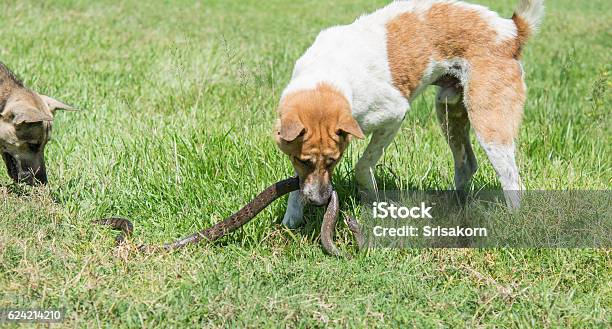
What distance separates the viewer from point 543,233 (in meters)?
5.15

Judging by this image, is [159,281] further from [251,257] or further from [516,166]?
[516,166]

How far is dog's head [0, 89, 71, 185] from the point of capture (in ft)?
19.2

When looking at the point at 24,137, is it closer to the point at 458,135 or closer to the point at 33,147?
the point at 33,147

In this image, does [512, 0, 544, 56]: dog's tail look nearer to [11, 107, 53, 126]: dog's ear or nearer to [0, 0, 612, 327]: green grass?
[0, 0, 612, 327]: green grass

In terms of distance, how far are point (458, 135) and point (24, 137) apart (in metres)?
3.46

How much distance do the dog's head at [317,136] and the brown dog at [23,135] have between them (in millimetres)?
2075

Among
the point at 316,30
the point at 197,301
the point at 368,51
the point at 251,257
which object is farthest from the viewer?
the point at 316,30

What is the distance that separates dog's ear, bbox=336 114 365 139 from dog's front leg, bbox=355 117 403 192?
83 cm

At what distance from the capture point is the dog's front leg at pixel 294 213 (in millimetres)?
5484

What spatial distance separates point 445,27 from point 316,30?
25.0 feet

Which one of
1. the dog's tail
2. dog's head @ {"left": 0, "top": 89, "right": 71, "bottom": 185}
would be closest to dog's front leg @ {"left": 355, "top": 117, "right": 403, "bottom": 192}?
the dog's tail

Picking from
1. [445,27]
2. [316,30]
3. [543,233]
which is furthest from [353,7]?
[543,233]

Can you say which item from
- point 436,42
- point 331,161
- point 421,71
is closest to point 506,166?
point 421,71

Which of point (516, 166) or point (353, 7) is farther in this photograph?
point (353, 7)
